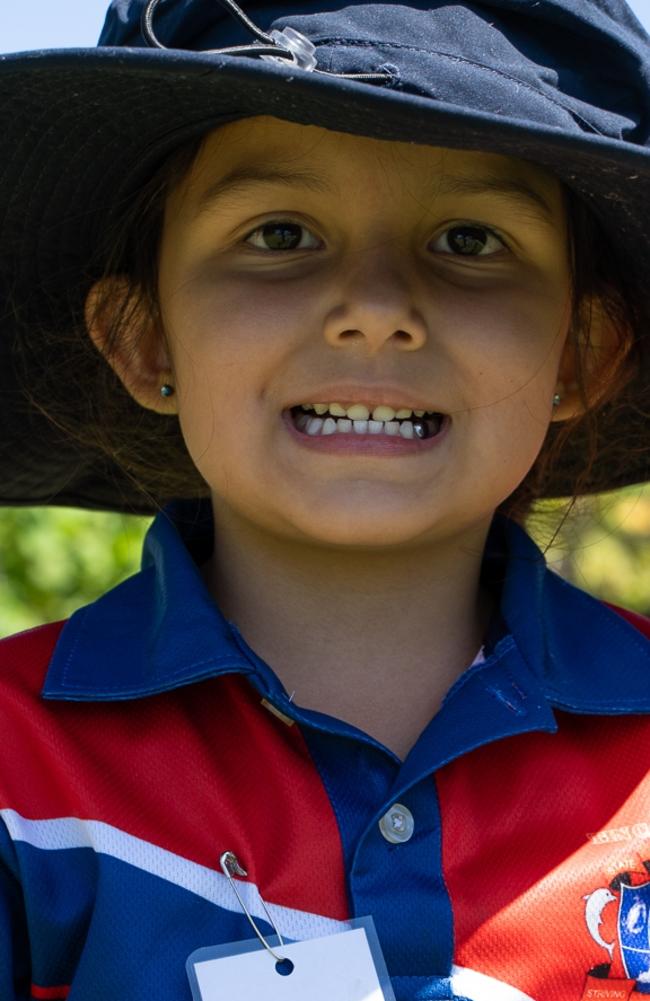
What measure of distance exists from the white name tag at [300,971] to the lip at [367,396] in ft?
1.96

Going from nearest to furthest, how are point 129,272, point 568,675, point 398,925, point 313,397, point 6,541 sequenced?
point 398,925
point 313,397
point 568,675
point 129,272
point 6,541

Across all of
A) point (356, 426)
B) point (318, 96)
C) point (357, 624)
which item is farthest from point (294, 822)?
point (318, 96)

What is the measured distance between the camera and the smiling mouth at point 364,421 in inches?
78.9

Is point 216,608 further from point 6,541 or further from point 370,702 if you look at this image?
point 6,541

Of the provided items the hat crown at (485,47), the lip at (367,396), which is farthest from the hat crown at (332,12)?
the lip at (367,396)

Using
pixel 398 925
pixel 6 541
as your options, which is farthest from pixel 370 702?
pixel 6 541

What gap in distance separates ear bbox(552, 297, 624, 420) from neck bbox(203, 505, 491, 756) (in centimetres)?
29

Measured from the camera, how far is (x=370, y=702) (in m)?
2.14

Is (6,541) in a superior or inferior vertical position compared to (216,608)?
inferior

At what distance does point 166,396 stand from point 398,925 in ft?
2.72

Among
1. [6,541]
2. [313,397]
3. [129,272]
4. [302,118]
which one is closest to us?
[302,118]

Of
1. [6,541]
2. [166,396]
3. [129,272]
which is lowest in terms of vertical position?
[6,541]

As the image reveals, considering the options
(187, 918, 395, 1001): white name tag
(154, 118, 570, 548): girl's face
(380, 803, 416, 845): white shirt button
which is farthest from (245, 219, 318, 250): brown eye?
(187, 918, 395, 1001): white name tag

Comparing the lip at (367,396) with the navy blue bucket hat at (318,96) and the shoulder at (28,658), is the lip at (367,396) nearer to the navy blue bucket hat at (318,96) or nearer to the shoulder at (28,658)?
the navy blue bucket hat at (318,96)
